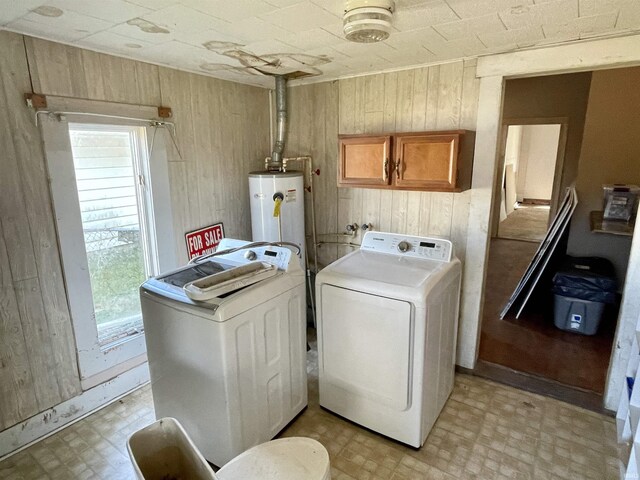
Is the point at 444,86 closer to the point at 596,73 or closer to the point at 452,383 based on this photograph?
the point at 452,383

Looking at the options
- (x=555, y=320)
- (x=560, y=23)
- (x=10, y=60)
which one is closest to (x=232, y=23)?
(x=10, y=60)

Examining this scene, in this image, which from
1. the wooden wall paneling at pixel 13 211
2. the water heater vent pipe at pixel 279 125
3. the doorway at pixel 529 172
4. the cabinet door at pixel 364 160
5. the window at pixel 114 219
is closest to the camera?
the wooden wall paneling at pixel 13 211

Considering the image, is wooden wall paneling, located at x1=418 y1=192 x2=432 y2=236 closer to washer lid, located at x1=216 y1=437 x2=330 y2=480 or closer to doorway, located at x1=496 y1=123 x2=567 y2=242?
washer lid, located at x1=216 y1=437 x2=330 y2=480

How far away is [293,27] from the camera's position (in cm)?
179

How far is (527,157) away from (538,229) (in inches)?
132

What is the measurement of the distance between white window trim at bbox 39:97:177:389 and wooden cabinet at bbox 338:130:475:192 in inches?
51.0

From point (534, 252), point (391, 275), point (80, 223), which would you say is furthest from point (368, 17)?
point (534, 252)

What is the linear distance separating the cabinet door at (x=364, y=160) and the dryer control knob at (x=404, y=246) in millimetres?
431

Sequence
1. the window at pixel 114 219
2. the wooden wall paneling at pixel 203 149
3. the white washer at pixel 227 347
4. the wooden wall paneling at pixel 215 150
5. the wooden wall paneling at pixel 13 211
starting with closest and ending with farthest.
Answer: the white washer at pixel 227 347
the wooden wall paneling at pixel 13 211
the window at pixel 114 219
the wooden wall paneling at pixel 203 149
the wooden wall paneling at pixel 215 150

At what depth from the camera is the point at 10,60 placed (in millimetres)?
1864

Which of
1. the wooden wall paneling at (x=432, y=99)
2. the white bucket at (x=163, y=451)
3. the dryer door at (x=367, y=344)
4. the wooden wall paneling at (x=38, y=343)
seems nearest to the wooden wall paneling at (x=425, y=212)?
the wooden wall paneling at (x=432, y=99)

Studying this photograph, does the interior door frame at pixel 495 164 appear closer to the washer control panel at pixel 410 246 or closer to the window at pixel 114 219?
the washer control panel at pixel 410 246

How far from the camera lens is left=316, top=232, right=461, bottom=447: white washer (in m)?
1.95

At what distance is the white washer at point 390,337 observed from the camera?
1949 mm
